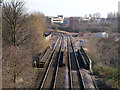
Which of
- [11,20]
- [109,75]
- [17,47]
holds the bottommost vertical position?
[109,75]

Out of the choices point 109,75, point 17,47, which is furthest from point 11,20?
point 109,75

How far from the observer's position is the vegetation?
8.52m

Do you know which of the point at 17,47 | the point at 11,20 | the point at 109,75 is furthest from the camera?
the point at 11,20

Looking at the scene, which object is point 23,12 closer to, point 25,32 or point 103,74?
point 25,32

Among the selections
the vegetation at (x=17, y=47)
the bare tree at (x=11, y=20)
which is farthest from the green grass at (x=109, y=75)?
the bare tree at (x=11, y=20)

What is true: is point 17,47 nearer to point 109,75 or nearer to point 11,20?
point 11,20

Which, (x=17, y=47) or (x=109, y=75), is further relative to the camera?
(x=109, y=75)

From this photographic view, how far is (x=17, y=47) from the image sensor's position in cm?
1041

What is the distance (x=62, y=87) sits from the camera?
9.23 meters

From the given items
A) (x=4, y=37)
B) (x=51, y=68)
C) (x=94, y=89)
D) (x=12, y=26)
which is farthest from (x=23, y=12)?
(x=94, y=89)

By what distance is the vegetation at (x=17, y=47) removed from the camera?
8.52 m

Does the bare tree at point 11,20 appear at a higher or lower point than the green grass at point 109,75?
higher

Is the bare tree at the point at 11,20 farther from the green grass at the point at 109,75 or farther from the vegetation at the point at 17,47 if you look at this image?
the green grass at the point at 109,75

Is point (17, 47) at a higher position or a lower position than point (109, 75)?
higher
